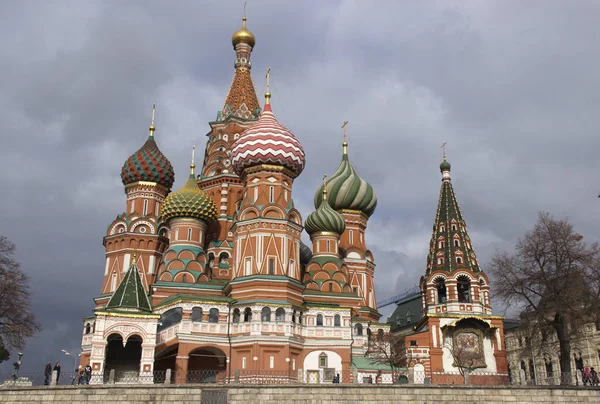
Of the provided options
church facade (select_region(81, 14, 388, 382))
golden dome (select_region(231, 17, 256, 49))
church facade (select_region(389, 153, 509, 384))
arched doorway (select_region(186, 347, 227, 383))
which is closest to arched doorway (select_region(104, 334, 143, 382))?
church facade (select_region(81, 14, 388, 382))

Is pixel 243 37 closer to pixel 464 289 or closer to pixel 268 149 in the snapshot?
pixel 268 149

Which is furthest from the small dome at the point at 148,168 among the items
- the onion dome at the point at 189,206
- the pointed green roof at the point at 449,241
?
the pointed green roof at the point at 449,241

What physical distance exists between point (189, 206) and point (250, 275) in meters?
6.61

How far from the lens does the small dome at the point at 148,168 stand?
130 ft

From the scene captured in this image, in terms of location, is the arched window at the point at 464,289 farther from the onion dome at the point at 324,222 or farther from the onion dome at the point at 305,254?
the onion dome at the point at 305,254

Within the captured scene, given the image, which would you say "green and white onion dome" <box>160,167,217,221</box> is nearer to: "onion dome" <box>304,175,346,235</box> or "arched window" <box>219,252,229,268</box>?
"arched window" <box>219,252,229,268</box>

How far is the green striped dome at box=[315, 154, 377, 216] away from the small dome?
35.8 ft

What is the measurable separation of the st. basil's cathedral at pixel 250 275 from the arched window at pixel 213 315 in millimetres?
50

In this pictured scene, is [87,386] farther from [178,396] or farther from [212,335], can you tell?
[212,335]

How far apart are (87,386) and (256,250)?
13.8m

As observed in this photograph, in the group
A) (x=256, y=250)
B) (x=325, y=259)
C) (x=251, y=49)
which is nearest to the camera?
(x=256, y=250)

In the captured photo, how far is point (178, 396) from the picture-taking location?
19.1 meters

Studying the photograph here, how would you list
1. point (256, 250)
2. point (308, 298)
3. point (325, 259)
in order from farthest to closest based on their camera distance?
point (325, 259)
point (308, 298)
point (256, 250)

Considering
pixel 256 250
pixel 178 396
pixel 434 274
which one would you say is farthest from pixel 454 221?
pixel 178 396
